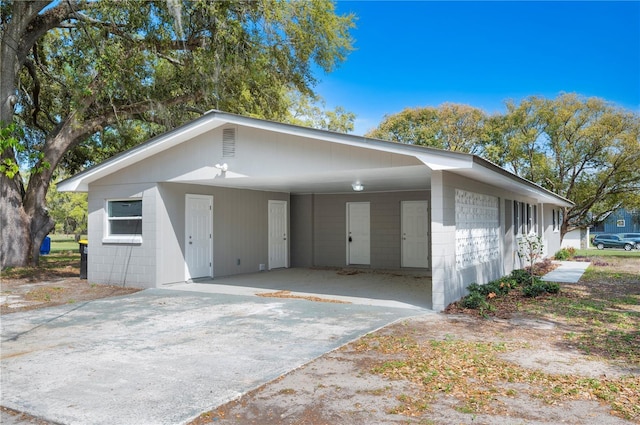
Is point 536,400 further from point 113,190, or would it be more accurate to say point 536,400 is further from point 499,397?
point 113,190

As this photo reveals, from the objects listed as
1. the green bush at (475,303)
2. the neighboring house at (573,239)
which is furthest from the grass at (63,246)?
the neighboring house at (573,239)

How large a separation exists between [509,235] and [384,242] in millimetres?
3551

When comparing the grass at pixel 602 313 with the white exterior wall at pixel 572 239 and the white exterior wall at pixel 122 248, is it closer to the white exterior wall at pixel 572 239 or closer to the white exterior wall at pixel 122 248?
the white exterior wall at pixel 122 248

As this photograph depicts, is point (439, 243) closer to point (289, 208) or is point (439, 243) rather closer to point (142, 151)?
point (142, 151)

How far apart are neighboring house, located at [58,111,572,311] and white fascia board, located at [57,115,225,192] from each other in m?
0.03

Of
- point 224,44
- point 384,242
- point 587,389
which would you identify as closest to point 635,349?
point 587,389

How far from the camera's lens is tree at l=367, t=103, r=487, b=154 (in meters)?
30.1

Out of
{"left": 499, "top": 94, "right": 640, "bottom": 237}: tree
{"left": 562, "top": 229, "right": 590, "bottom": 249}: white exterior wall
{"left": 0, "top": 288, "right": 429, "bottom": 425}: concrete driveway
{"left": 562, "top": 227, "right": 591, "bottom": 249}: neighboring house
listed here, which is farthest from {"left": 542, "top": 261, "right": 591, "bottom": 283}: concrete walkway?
{"left": 562, "top": 229, "right": 590, "bottom": 249}: white exterior wall

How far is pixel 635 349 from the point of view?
538 centimetres

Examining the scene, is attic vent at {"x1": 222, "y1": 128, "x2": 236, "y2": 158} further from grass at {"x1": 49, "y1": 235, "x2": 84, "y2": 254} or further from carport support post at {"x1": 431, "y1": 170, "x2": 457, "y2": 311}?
grass at {"x1": 49, "y1": 235, "x2": 84, "y2": 254}

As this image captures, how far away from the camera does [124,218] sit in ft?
35.9

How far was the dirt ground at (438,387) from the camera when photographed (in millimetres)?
3512

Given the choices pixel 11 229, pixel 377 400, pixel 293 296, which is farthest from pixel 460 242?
pixel 11 229

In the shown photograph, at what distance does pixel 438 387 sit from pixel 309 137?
199 inches
